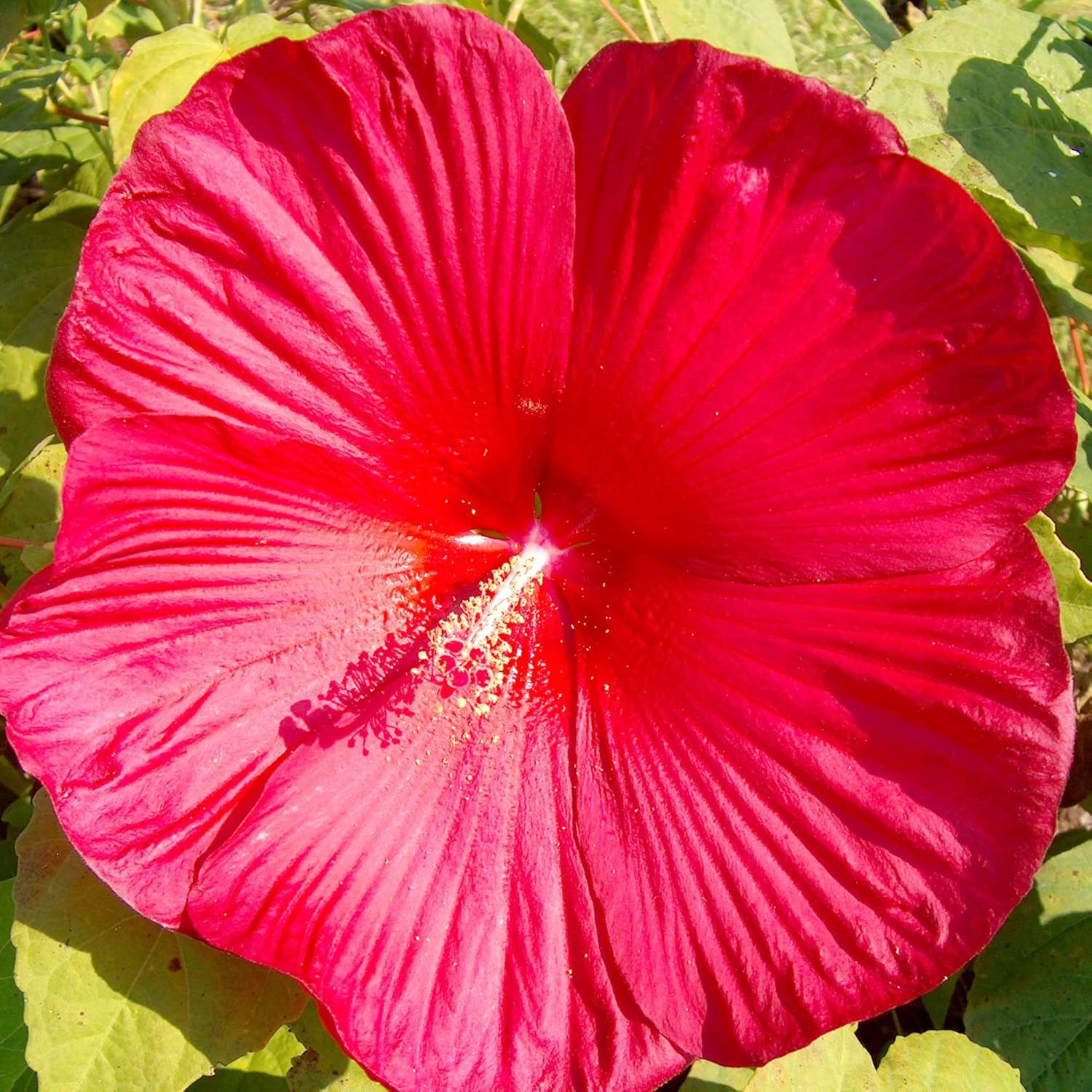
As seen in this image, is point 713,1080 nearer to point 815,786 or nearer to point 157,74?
point 815,786

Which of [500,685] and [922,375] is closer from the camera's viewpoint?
[922,375]

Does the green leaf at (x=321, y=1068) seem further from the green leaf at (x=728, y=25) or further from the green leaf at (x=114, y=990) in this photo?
the green leaf at (x=728, y=25)

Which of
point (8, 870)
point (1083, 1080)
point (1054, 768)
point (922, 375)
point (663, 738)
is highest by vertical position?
point (922, 375)

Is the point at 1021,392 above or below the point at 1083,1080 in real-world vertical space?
above

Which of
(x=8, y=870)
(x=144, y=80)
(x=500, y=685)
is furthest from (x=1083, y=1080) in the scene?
(x=144, y=80)

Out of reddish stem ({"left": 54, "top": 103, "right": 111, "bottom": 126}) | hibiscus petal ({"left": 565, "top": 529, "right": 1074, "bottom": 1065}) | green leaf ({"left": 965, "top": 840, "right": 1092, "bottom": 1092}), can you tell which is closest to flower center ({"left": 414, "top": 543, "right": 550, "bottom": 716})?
hibiscus petal ({"left": 565, "top": 529, "right": 1074, "bottom": 1065})

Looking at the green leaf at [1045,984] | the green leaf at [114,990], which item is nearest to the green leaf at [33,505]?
the green leaf at [114,990]

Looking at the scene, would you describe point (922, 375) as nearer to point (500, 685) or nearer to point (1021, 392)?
point (1021, 392)
